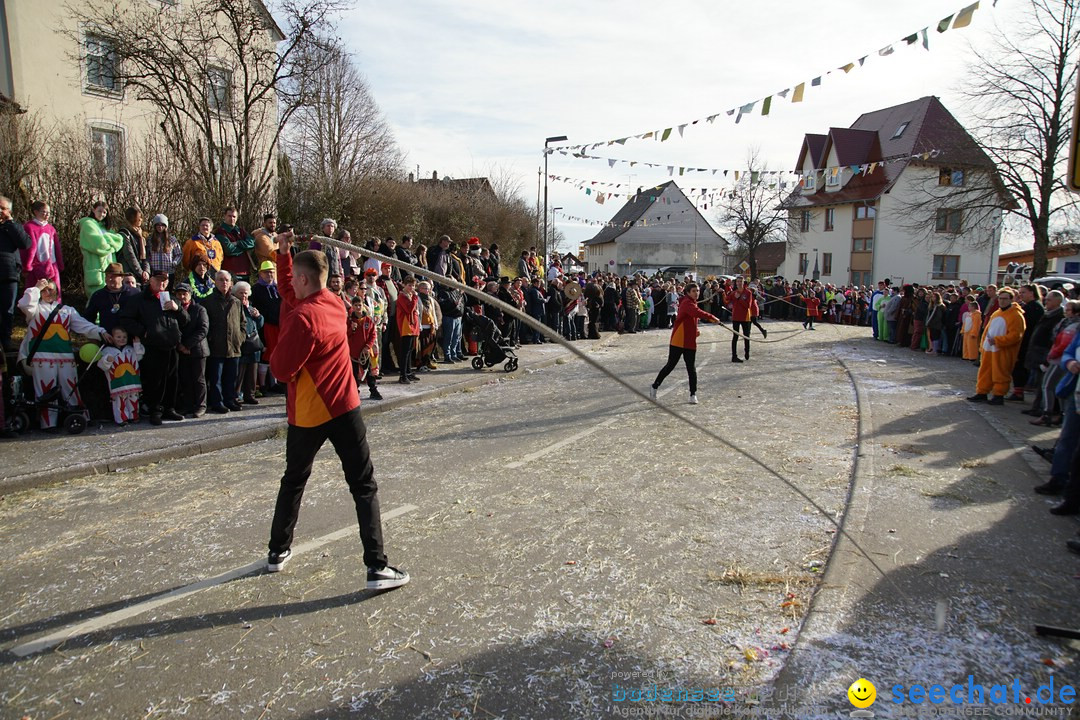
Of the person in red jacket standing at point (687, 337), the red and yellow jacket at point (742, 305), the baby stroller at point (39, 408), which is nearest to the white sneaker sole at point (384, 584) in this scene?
the baby stroller at point (39, 408)

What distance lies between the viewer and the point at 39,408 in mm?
8156

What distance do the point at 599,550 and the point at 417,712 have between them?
6.76 ft

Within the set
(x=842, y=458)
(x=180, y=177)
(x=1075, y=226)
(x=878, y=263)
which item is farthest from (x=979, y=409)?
(x=878, y=263)

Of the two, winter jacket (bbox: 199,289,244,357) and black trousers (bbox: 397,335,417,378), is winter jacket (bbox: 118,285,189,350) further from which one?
black trousers (bbox: 397,335,417,378)

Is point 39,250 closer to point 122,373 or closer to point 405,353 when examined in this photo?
point 122,373

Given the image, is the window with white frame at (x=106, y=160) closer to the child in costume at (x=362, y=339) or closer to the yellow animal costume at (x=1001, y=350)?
the child in costume at (x=362, y=339)

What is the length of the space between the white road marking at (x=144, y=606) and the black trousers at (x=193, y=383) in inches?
207

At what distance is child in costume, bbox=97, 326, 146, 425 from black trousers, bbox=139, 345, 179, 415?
6.1 inches

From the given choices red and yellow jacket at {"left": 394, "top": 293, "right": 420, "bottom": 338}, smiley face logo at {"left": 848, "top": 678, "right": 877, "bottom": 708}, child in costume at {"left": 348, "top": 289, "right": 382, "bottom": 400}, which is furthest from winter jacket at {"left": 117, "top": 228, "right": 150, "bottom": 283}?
smiley face logo at {"left": 848, "top": 678, "right": 877, "bottom": 708}

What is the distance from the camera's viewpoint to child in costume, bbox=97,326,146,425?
8516mm

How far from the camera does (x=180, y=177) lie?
1402 centimetres

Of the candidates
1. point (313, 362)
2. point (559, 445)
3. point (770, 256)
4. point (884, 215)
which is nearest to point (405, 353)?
point (559, 445)

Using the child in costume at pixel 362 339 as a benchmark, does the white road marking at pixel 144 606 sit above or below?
below

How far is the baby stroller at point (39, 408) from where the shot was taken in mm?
7957
